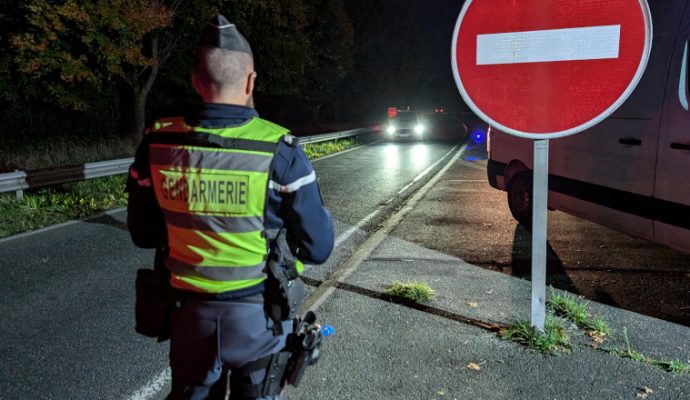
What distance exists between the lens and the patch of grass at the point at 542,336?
3.90 m

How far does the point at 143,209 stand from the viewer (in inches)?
87.1

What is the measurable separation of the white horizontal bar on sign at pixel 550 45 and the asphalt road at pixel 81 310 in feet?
9.32

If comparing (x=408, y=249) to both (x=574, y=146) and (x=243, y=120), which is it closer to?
(x=574, y=146)

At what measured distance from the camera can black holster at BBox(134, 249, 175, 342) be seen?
217cm

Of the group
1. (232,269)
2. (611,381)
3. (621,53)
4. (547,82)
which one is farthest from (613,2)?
(232,269)

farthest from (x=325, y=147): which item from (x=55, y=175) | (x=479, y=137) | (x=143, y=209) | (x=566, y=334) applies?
(x=143, y=209)

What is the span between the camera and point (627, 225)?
5.23m

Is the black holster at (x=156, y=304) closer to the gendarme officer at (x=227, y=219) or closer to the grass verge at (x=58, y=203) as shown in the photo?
the gendarme officer at (x=227, y=219)

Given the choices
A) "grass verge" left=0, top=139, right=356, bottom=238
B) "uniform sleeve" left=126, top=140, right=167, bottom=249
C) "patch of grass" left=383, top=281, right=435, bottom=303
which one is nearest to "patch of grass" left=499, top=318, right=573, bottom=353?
"patch of grass" left=383, top=281, right=435, bottom=303

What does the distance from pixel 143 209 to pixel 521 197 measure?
6260 millimetres

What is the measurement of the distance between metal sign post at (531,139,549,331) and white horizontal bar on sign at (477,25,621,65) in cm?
53

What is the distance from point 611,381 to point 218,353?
2.55 metres

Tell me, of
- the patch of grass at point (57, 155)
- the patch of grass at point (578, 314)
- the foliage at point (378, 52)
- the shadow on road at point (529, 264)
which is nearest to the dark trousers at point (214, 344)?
the patch of grass at point (578, 314)

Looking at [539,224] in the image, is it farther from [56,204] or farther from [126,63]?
[126,63]
